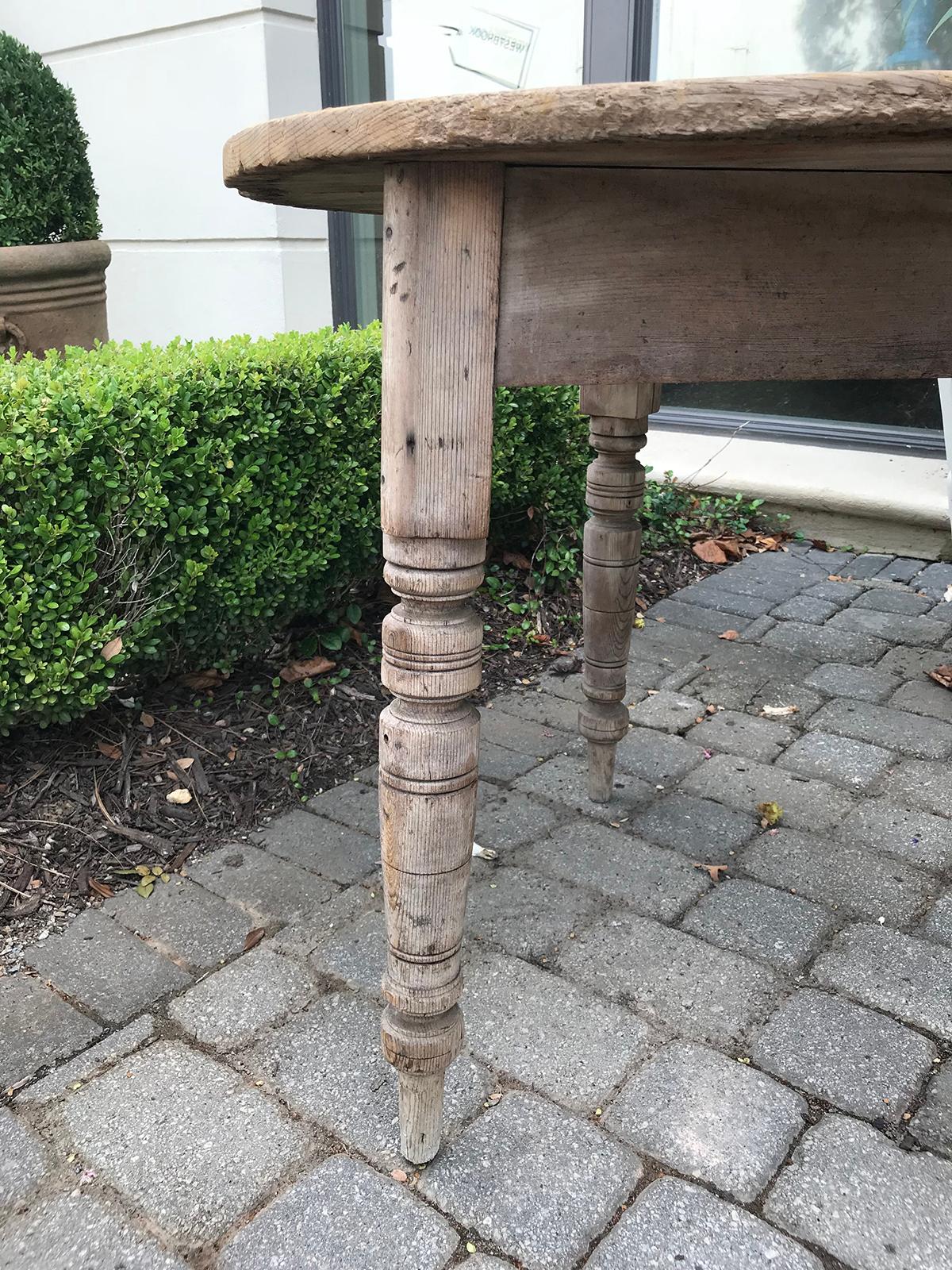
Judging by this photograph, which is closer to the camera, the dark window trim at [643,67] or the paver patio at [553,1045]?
the paver patio at [553,1045]

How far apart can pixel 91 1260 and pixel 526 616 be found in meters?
2.20

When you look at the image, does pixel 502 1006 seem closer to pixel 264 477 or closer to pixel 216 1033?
pixel 216 1033

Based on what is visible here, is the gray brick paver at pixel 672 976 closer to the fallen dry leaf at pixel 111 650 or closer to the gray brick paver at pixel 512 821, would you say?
the gray brick paver at pixel 512 821

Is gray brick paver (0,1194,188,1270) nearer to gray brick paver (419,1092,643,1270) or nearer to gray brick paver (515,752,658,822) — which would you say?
gray brick paver (419,1092,643,1270)

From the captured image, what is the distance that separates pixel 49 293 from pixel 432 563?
109 inches

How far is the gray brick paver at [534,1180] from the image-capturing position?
1.22 meters

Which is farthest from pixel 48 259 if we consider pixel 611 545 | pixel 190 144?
pixel 611 545

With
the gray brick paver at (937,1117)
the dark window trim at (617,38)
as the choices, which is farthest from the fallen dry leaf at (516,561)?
the gray brick paver at (937,1117)

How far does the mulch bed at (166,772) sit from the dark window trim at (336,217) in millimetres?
2095

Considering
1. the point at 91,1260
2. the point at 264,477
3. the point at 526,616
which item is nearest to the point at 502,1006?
the point at 91,1260

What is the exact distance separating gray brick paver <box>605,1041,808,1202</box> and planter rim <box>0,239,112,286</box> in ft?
9.55

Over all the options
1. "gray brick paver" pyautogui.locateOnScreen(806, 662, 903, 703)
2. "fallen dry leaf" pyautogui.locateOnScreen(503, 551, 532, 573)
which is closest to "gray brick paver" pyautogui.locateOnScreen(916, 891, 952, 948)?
"gray brick paver" pyautogui.locateOnScreen(806, 662, 903, 703)

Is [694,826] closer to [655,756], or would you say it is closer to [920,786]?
[655,756]

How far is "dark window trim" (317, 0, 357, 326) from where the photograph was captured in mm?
4301
